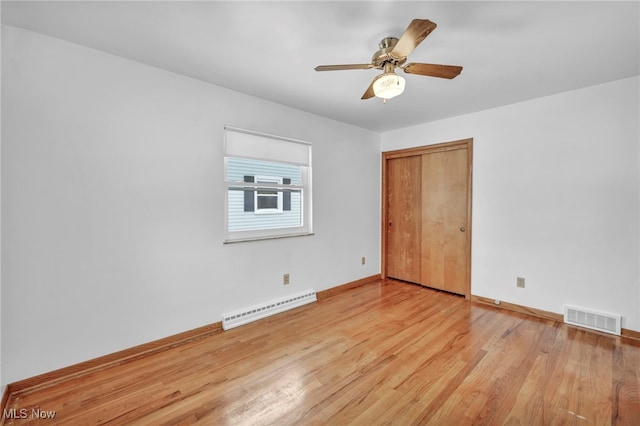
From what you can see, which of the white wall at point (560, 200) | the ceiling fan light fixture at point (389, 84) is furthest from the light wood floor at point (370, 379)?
the ceiling fan light fixture at point (389, 84)

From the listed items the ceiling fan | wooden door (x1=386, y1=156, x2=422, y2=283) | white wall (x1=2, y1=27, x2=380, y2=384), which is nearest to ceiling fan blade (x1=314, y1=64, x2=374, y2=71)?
the ceiling fan

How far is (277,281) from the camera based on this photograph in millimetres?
3121

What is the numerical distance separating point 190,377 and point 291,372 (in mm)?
717

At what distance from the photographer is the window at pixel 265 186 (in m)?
2.82

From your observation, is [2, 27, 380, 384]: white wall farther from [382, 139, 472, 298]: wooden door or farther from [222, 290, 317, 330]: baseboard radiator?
[382, 139, 472, 298]: wooden door

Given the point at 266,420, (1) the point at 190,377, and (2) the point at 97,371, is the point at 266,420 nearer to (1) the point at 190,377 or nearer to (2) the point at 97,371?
(1) the point at 190,377

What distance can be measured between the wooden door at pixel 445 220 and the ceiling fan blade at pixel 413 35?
2.40 metres

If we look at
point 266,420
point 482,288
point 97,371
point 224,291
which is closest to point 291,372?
point 266,420

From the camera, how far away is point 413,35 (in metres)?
1.46

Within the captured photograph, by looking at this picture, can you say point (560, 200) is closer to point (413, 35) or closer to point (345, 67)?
point (413, 35)

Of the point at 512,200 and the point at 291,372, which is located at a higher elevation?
the point at 512,200

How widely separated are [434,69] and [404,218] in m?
2.72

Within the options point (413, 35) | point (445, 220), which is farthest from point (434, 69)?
point (445, 220)

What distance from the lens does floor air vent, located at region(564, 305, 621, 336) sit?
254 centimetres
